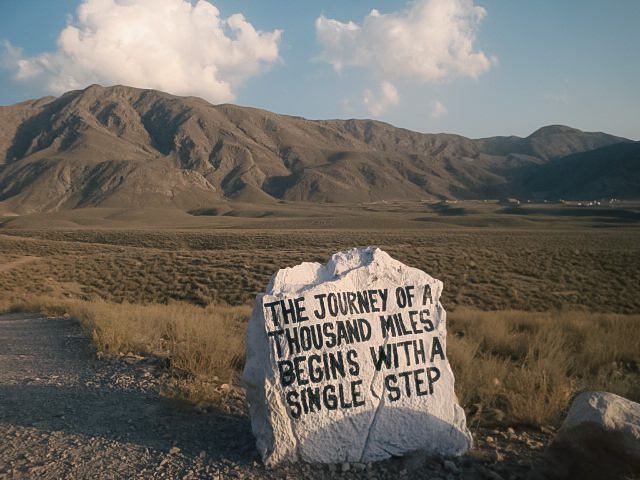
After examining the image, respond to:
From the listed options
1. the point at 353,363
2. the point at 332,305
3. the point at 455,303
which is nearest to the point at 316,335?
the point at 332,305

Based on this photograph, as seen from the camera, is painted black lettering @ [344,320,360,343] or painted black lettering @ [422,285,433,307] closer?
painted black lettering @ [344,320,360,343]

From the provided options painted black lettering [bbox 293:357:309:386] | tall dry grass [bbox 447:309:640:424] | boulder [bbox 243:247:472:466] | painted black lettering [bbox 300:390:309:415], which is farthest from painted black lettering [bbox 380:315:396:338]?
tall dry grass [bbox 447:309:640:424]

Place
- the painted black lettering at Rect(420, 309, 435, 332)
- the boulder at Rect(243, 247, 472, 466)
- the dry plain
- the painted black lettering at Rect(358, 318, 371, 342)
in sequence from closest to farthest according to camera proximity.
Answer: the boulder at Rect(243, 247, 472, 466) < the painted black lettering at Rect(358, 318, 371, 342) < the painted black lettering at Rect(420, 309, 435, 332) < the dry plain

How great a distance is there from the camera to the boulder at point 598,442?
138 inches

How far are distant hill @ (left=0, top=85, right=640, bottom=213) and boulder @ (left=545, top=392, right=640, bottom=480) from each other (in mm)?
126337

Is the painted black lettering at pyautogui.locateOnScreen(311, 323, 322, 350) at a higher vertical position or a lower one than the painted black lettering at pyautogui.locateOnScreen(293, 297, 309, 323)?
lower

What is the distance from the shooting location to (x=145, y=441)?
4.60 metres

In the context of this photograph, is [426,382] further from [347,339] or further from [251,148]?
[251,148]


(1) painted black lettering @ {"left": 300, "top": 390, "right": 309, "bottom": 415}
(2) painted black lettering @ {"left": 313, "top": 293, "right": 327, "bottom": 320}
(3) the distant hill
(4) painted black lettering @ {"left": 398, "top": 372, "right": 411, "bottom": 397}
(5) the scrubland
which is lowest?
(5) the scrubland

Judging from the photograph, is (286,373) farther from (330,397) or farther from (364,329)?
(364,329)

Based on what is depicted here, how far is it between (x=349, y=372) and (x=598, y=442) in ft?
6.80

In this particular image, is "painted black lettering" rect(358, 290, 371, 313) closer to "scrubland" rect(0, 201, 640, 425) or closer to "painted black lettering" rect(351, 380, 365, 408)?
"painted black lettering" rect(351, 380, 365, 408)

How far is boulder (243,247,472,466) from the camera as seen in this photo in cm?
427

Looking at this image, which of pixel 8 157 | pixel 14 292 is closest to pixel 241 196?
pixel 8 157
